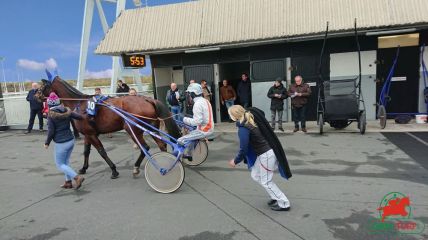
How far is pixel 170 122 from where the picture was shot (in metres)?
6.78

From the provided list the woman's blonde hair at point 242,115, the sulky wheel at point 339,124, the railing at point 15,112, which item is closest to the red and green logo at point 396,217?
the woman's blonde hair at point 242,115

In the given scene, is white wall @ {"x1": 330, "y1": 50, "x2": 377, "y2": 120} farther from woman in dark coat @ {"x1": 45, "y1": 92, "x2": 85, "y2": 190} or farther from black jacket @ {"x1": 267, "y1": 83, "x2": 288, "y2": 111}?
woman in dark coat @ {"x1": 45, "y1": 92, "x2": 85, "y2": 190}

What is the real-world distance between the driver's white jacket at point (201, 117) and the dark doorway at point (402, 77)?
8136mm

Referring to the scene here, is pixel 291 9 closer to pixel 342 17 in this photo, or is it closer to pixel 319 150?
pixel 342 17

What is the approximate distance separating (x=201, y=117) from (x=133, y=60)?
8620mm

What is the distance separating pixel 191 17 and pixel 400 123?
831 cm

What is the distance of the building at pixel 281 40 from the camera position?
10.8 meters

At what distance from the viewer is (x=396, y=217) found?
14.5ft

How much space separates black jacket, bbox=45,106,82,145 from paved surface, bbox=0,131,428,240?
1024 millimetres

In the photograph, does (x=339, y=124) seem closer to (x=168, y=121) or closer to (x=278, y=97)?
(x=278, y=97)

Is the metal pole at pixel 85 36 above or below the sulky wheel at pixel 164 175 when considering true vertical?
above

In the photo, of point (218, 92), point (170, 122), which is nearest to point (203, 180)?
point (170, 122)

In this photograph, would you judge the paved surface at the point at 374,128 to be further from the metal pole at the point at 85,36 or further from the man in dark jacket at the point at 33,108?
the metal pole at the point at 85,36

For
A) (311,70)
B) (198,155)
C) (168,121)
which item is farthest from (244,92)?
(168,121)
